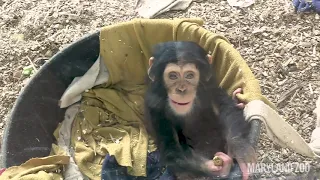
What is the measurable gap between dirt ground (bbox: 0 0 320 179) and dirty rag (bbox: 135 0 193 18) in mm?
17

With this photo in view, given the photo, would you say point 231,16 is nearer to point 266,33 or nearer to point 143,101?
point 266,33

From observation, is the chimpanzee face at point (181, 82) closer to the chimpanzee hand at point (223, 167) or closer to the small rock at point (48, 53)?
the chimpanzee hand at point (223, 167)

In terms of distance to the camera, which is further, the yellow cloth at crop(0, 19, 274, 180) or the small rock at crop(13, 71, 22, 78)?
the small rock at crop(13, 71, 22, 78)

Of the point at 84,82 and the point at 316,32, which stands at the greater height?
the point at 316,32

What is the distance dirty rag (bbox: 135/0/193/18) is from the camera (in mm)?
1682

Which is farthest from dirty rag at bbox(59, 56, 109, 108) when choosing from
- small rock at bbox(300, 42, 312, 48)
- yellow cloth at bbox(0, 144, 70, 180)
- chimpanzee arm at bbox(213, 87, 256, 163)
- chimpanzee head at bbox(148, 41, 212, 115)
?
small rock at bbox(300, 42, 312, 48)

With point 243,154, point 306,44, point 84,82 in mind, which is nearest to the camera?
point 243,154

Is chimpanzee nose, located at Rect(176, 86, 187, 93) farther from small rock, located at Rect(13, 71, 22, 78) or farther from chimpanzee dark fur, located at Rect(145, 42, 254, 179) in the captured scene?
small rock, located at Rect(13, 71, 22, 78)

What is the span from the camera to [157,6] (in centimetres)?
170

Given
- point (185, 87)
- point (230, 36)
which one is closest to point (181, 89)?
point (185, 87)

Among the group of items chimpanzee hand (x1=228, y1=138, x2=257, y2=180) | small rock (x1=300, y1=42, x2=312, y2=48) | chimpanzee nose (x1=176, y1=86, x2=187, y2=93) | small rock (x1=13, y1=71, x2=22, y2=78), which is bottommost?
small rock (x1=13, y1=71, x2=22, y2=78)

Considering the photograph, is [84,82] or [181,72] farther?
[84,82]

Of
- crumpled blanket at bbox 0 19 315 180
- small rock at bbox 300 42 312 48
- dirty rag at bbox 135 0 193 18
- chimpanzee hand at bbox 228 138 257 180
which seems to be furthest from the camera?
dirty rag at bbox 135 0 193 18

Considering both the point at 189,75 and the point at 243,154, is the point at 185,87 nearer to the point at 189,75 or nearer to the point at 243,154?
the point at 189,75
